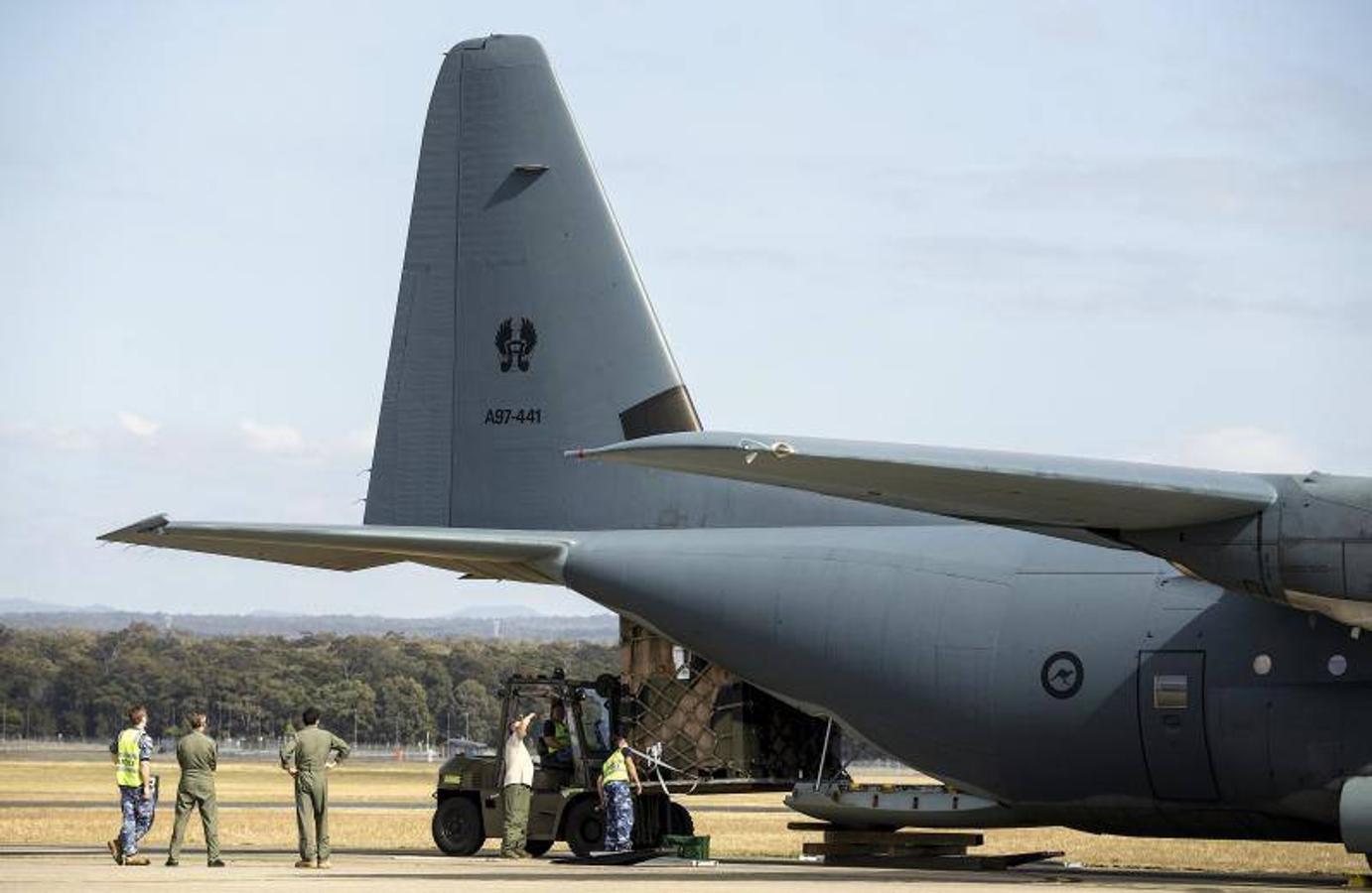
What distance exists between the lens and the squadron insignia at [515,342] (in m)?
25.2

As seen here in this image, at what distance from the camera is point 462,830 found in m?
24.3

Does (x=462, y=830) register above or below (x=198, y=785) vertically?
below

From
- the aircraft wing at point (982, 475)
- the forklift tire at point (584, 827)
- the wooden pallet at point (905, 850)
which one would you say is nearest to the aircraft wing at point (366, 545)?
the forklift tire at point (584, 827)

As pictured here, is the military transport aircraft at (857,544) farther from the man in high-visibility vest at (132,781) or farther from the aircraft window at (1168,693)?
the man in high-visibility vest at (132,781)

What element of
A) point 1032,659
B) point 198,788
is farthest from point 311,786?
point 1032,659

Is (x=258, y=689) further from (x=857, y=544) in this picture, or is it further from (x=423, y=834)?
(x=857, y=544)

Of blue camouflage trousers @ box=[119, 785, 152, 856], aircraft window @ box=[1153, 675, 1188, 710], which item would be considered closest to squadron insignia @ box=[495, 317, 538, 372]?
blue camouflage trousers @ box=[119, 785, 152, 856]

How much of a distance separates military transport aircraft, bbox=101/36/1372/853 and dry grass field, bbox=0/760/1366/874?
15.4ft

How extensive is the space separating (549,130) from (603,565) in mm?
5276

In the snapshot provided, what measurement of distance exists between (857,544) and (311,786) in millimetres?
5997

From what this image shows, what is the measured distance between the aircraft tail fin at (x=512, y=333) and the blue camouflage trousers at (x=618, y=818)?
2980 millimetres

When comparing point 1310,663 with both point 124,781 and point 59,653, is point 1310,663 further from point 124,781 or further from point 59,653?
point 59,653

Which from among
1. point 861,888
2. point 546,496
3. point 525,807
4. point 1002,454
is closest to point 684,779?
point 525,807

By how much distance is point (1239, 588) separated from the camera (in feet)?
61.2
